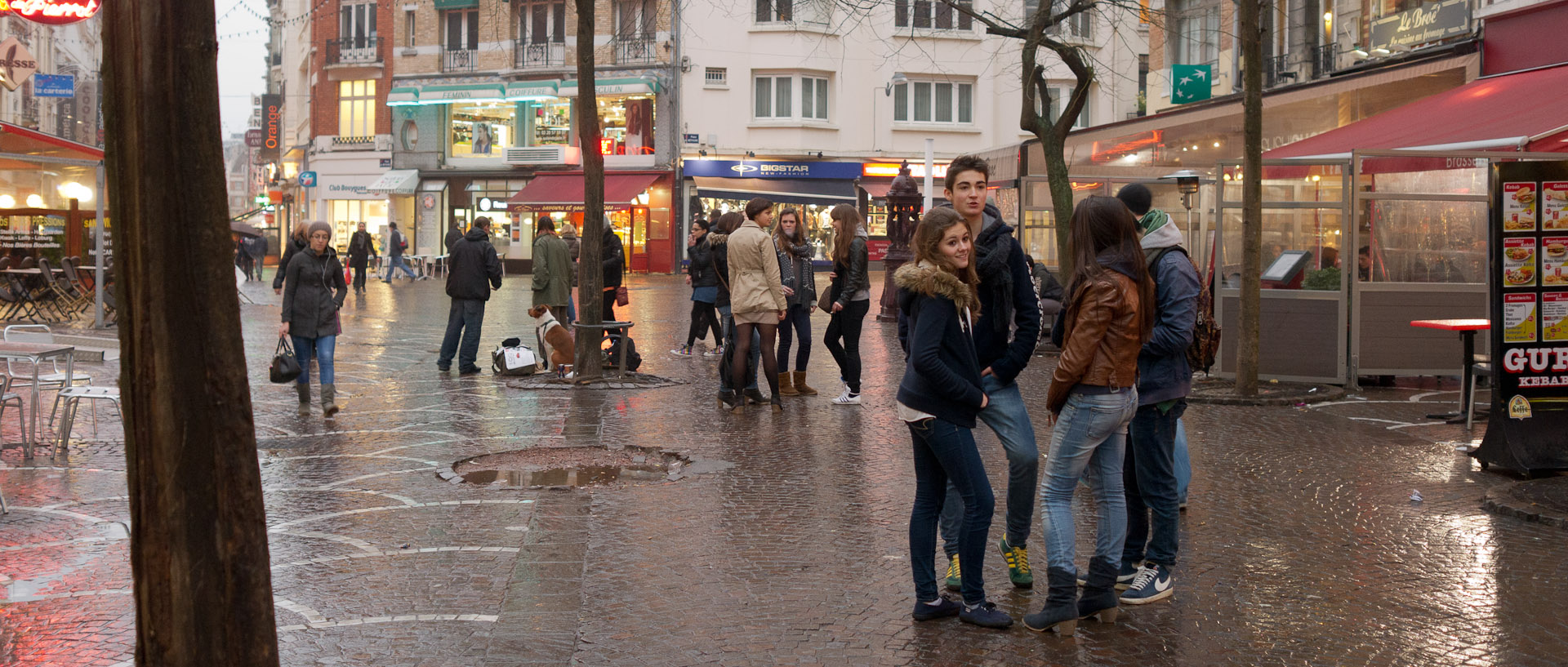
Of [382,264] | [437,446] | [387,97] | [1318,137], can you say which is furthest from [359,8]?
[437,446]

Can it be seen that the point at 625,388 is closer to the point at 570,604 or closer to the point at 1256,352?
the point at 1256,352

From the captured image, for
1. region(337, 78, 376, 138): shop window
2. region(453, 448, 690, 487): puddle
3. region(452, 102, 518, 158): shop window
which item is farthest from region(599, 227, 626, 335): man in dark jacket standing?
region(337, 78, 376, 138): shop window

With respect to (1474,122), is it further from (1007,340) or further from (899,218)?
(1007,340)

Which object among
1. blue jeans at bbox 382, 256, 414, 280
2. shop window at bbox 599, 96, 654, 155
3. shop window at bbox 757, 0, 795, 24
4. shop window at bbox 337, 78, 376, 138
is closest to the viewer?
blue jeans at bbox 382, 256, 414, 280

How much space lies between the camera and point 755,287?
10555mm

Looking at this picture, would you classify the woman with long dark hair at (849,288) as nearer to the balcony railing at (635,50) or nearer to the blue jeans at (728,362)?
the blue jeans at (728,362)

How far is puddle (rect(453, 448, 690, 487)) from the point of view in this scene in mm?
7816

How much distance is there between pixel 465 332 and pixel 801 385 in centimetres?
416

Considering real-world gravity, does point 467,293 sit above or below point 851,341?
above

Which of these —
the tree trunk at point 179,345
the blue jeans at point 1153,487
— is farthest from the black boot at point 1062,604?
the tree trunk at point 179,345

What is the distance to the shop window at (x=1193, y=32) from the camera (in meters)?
24.9

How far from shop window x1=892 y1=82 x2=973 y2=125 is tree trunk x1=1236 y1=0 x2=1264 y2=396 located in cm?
3005

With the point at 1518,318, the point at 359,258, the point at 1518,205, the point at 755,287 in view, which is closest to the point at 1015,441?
the point at 1518,318

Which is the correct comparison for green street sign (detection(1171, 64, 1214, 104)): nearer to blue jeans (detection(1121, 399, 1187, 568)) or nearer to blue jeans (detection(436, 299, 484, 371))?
blue jeans (detection(436, 299, 484, 371))
